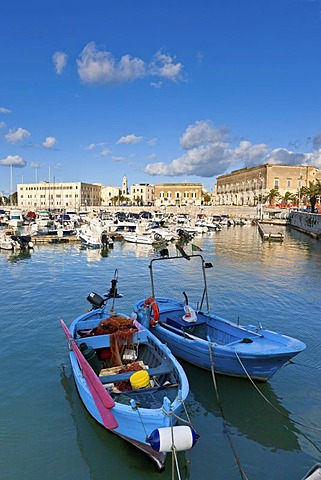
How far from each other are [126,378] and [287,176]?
384ft

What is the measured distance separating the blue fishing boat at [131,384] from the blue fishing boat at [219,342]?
128cm

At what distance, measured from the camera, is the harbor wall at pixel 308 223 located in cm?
5732

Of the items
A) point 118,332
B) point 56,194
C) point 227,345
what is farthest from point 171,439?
point 56,194

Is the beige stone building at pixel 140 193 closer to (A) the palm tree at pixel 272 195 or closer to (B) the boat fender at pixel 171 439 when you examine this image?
(A) the palm tree at pixel 272 195

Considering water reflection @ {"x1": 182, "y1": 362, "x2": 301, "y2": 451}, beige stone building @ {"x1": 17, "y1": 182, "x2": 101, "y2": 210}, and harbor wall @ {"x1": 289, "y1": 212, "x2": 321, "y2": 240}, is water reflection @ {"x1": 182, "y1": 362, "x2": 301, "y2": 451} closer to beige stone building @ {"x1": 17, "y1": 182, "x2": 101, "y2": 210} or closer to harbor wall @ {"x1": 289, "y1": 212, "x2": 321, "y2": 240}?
harbor wall @ {"x1": 289, "y1": 212, "x2": 321, "y2": 240}

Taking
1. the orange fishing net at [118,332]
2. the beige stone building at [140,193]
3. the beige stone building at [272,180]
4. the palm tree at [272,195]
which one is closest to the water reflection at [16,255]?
the orange fishing net at [118,332]

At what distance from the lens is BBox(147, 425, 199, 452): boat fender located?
5812 mm

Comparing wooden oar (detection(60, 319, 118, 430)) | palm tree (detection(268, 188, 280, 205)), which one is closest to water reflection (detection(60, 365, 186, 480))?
wooden oar (detection(60, 319, 118, 430))

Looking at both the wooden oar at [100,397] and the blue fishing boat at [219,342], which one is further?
the blue fishing boat at [219,342]

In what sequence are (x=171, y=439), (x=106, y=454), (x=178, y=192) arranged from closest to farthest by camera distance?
(x=171, y=439) < (x=106, y=454) < (x=178, y=192)

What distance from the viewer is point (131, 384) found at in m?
Answer: 7.71

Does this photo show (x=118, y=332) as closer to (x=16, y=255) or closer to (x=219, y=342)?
(x=219, y=342)

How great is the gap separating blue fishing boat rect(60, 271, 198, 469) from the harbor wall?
49672 mm

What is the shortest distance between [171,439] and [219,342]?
552 centimetres
